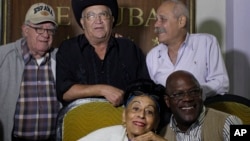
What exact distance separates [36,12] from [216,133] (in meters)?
1.16

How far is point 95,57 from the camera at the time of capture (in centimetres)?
217

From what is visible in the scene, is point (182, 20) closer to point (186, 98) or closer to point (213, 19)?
point (186, 98)

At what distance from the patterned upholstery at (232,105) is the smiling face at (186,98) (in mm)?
267

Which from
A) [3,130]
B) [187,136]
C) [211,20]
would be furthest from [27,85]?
[211,20]

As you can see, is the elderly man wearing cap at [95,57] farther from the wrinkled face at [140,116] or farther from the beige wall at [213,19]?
the beige wall at [213,19]

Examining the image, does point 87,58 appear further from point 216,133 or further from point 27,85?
point 216,133

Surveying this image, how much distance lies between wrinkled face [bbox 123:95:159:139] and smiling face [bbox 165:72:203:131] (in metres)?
0.10

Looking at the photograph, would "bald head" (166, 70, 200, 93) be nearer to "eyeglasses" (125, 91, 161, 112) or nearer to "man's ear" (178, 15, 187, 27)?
"eyeglasses" (125, 91, 161, 112)

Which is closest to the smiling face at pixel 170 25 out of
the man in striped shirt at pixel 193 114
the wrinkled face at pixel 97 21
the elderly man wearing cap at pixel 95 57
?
the elderly man wearing cap at pixel 95 57

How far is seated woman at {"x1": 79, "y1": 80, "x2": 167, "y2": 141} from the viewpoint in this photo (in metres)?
1.82

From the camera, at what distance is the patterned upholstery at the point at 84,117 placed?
1.98 m

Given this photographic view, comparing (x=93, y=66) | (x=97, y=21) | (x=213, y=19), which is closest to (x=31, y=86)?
(x=93, y=66)

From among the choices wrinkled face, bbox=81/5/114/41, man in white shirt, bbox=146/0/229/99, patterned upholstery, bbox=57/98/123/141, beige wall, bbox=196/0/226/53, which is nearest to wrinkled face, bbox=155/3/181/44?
man in white shirt, bbox=146/0/229/99

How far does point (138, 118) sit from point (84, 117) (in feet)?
1.00
